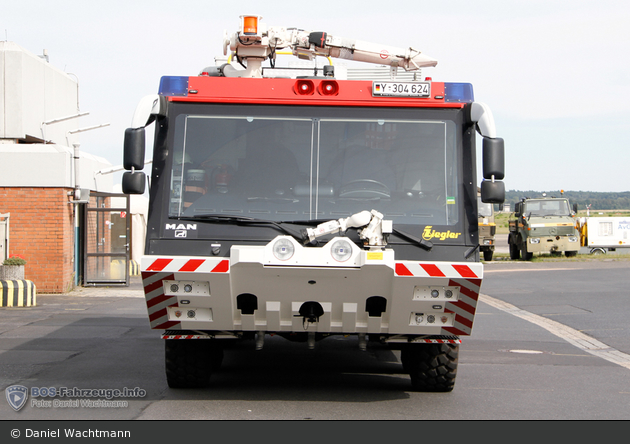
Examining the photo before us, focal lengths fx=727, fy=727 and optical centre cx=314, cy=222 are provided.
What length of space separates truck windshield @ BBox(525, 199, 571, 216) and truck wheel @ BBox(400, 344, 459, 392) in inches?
951

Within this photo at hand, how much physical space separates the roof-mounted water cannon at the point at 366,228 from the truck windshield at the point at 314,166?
0.25 metres

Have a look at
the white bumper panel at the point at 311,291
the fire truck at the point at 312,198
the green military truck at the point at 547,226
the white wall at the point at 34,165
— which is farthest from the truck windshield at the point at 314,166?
the green military truck at the point at 547,226

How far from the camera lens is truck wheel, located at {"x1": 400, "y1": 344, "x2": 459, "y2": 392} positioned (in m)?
7.34

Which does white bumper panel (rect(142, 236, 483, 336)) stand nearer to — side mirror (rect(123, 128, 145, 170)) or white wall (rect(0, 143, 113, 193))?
side mirror (rect(123, 128, 145, 170))

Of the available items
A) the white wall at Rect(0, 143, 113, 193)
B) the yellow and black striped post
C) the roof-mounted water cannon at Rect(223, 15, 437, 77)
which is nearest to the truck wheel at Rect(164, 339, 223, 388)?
the roof-mounted water cannon at Rect(223, 15, 437, 77)

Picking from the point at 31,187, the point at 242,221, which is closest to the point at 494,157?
the point at 242,221

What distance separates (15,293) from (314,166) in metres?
11.0

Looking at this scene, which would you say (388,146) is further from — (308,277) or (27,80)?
(27,80)

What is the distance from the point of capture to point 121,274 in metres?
20.5

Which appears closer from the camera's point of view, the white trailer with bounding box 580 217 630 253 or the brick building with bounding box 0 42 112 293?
the brick building with bounding box 0 42 112 293

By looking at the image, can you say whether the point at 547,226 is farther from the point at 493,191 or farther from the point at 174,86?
the point at 174,86

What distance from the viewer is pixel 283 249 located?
610cm

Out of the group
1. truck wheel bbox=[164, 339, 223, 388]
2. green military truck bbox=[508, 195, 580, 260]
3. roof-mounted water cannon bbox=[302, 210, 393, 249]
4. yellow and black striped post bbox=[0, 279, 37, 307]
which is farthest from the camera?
green military truck bbox=[508, 195, 580, 260]
